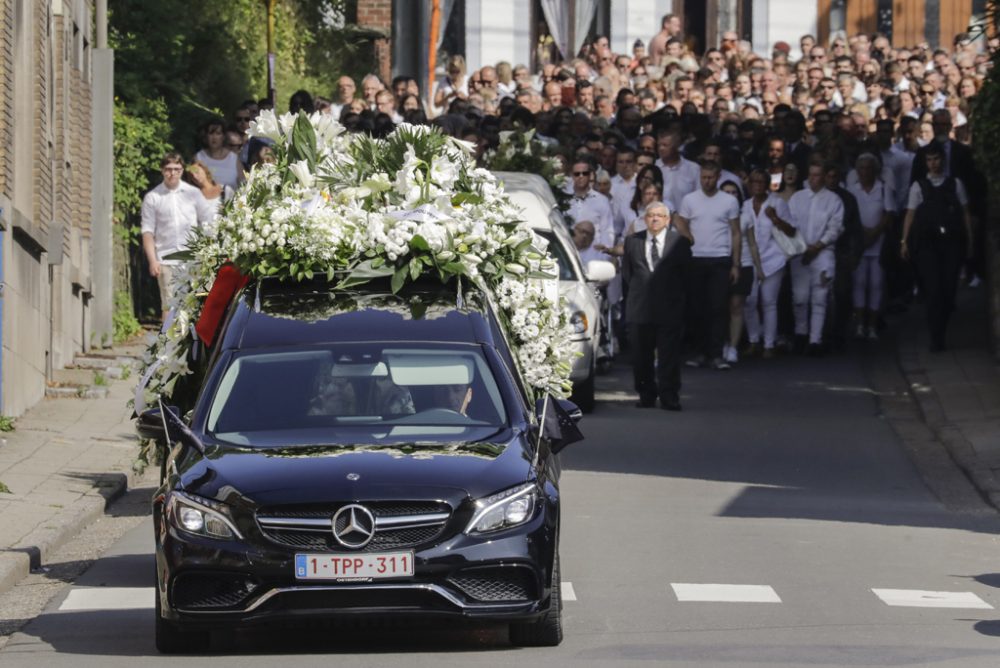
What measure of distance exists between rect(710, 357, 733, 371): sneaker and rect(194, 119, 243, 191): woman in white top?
5376mm

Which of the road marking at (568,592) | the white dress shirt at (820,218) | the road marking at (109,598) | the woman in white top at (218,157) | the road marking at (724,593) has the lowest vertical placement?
the road marking at (109,598)

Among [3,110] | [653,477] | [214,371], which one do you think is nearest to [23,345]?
[3,110]

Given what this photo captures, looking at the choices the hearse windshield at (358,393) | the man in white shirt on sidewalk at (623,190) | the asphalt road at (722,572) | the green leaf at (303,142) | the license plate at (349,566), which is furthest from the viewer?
the man in white shirt on sidewalk at (623,190)

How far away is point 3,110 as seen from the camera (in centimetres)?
1900

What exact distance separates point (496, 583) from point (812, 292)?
15.3 metres

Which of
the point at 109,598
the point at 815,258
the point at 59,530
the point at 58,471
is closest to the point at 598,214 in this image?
the point at 815,258

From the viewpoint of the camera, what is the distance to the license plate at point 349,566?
29.7ft

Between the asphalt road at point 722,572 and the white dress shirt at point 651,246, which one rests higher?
the white dress shirt at point 651,246

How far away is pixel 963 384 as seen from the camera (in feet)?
70.1

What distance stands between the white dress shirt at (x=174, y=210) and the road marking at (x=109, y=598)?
1154 centimetres

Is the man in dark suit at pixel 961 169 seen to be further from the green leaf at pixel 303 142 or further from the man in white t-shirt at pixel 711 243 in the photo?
the green leaf at pixel 303 142

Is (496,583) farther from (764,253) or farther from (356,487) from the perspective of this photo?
(764,253)

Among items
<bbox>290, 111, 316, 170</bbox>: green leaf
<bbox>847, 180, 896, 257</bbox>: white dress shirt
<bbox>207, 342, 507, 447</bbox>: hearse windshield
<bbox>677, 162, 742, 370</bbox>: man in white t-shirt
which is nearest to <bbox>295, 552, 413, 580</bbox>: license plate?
<bbox>207, 342, 507, 447</bbox>: hearse windshield

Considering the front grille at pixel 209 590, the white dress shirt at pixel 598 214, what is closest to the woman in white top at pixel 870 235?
the white dress shirt at pixel 598 214
